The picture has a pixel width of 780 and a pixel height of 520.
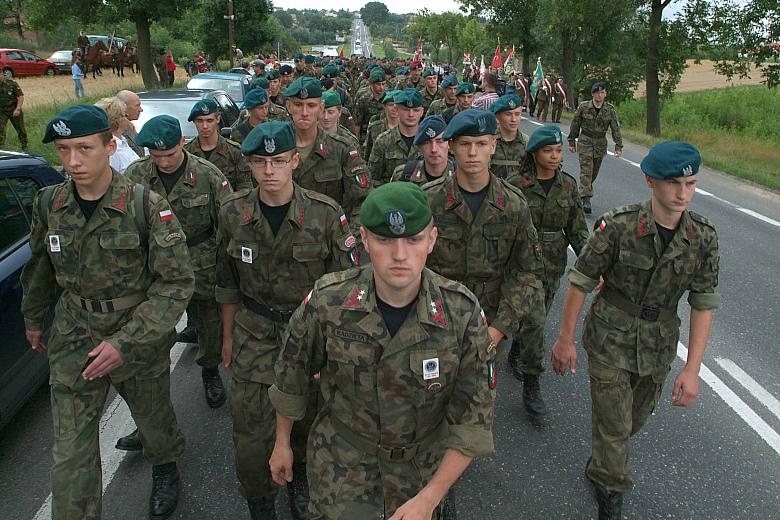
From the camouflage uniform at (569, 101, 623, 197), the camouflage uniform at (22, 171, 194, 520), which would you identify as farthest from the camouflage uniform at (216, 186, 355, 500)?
the camouflage uniform at (569, 101, 623, 197)

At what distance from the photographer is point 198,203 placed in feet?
14.6

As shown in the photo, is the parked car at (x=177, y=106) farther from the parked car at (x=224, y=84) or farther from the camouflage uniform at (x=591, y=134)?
the camouflage uniform at (x=591, y=134)

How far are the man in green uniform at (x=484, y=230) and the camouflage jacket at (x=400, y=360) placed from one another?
4.22 feet

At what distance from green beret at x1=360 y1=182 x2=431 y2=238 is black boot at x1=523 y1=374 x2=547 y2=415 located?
2704 mm

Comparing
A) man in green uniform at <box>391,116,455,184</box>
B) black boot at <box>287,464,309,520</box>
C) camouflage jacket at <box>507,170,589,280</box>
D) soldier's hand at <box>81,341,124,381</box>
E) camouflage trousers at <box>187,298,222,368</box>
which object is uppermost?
man in green uniform at <box>391,116,455,184</box>

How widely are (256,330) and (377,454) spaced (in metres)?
1.25

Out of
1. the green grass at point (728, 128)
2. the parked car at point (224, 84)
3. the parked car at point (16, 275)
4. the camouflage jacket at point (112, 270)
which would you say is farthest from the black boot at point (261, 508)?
the green grass at point (728, 128)

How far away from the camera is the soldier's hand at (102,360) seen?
2.87 m

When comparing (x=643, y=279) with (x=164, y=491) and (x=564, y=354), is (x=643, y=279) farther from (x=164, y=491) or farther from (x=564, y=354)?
(x=164, y=491)

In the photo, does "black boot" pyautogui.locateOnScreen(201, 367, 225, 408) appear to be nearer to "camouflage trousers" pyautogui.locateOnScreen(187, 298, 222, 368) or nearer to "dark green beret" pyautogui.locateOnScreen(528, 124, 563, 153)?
"camouflage trousers" pyautogui.locateOnScreen(187, 298, 222, 368)

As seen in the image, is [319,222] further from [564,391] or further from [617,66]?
[617,66]

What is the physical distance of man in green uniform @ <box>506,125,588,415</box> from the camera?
14.6ft

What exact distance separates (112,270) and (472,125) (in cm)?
207

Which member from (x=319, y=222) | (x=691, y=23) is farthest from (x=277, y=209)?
(x=691, y=23)
